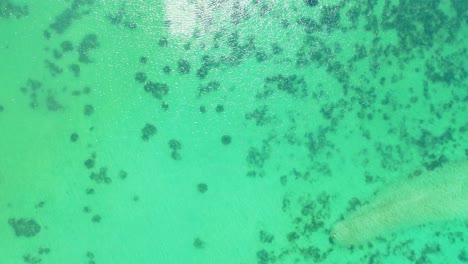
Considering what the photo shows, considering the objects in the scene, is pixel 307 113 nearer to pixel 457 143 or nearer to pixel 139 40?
pixel 457 143

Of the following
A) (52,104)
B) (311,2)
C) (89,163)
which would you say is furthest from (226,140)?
(52,104)

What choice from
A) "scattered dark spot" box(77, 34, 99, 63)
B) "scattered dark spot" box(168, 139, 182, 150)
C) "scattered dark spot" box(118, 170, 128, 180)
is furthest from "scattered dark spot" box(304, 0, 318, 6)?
"scattered dark spot" box(118, 170, 128, 180)

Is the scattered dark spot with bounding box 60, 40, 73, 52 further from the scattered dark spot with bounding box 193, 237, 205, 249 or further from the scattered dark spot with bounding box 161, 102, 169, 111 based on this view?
the scattered dark spot with bounding box 193, 237, 205, 249

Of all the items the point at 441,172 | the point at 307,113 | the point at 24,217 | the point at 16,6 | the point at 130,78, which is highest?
the point at 16,6

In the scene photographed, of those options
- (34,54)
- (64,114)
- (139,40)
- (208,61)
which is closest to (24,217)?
(64,114)

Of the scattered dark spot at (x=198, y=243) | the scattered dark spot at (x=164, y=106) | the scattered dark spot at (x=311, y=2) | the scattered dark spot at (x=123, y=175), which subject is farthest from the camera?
the scattered dark spot at (x=311, y=2)

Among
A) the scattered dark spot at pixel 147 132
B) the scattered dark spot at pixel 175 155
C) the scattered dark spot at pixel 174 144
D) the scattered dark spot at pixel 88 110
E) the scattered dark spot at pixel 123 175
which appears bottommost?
the scattered dark spot at pixel 123 175

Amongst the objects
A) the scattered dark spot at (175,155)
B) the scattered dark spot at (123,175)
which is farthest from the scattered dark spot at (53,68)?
the scattered dark spot at (175,155)

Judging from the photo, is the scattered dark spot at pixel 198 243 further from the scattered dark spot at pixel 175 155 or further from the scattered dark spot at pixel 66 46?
the scattered dark spot at pixel 66 46

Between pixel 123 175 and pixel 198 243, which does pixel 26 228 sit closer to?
pixel 123 175
